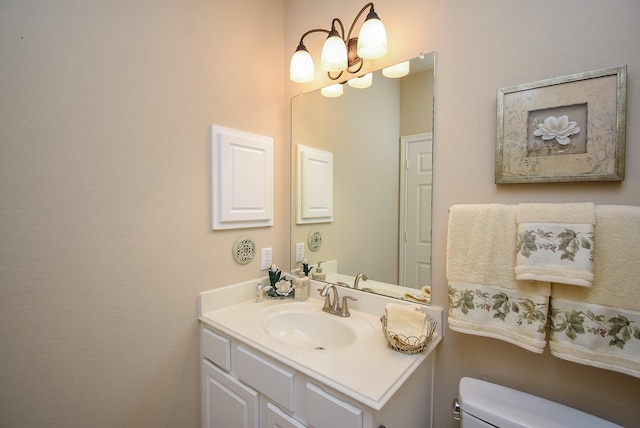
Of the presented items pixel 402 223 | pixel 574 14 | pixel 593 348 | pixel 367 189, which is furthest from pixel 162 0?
A: pixel 593 348

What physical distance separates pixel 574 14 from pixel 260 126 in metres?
1.33

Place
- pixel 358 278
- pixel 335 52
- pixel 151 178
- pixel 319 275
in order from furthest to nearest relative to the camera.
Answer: pixel 319 275 < pixel 358 278 < pixel 335 52 < pixel 151 178

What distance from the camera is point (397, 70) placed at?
1.20 meters

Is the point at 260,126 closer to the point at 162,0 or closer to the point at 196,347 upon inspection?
Result: the point at 162,0

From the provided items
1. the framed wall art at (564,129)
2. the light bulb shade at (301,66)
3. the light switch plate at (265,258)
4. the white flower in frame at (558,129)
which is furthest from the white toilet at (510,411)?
the light bulb shade at (301,66)

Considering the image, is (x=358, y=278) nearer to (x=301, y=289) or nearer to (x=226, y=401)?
(x=301, y=289)

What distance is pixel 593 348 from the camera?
2.48ft

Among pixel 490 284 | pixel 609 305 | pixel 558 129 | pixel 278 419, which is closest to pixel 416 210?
pixel 490 284

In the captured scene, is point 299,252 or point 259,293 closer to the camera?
point 259,293

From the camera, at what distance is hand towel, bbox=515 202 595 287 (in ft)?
2.48

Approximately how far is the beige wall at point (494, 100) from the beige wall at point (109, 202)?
0.96m

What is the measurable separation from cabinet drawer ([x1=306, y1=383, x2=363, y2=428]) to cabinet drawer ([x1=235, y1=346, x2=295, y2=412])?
0.09m

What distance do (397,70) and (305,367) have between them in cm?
125

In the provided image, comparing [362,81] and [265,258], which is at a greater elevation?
[362,81]
